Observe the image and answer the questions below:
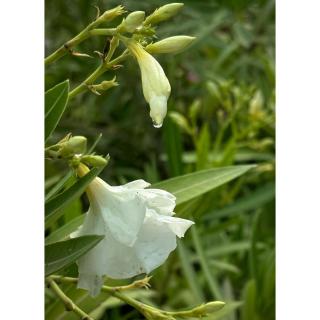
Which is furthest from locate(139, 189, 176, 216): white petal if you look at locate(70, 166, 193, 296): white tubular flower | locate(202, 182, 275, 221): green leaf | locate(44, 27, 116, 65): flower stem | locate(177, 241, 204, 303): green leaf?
locate(202, 182, 275, 221): green leaf

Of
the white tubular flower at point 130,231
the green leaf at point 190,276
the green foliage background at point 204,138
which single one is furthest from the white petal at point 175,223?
the green leaf at point 190,276

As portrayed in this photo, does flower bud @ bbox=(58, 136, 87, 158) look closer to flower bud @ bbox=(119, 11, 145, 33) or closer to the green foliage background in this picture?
flower bud @ bbox=(119, 11, 145, 33)

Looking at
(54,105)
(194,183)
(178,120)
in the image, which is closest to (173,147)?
(178,120)

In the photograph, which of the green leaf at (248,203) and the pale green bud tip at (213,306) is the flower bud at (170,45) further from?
the green leaf at (248,203)

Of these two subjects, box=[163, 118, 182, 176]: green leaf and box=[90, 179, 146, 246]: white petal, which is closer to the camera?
box=[90, 179, 146, 246]: white petal
